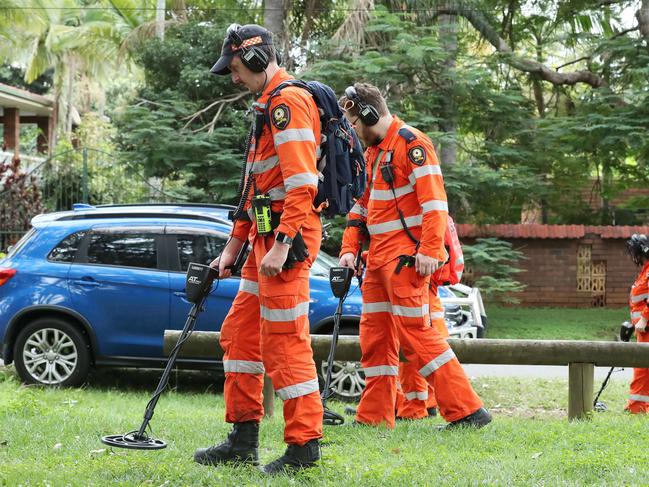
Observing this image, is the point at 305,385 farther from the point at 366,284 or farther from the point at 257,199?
the point at 366,284

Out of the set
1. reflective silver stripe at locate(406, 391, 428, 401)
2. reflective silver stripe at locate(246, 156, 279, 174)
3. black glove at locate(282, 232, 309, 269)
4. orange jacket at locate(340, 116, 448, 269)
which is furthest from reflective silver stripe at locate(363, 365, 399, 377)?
reflective silver stripe at locate(246, 156, 279, 174)

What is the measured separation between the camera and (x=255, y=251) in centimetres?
462

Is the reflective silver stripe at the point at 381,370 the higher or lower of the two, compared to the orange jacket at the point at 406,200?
lower

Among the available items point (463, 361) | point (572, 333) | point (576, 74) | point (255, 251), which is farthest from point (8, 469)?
point (576, 74)

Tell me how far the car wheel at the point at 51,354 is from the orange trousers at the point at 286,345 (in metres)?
4.30

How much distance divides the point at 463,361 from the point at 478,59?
34.0 feet

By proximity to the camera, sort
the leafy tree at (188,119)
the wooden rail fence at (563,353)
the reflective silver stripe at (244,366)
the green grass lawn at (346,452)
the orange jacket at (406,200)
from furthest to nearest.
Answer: the leafy tree at (188,119) → the wooden rail fence at (563,353) → the orange jacket at (406,200) → the reflective silver stripe at (244,366) → the green grass lawn at (346,452)

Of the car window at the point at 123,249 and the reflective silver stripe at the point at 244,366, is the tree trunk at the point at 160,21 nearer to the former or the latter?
the car window at the point at 123,249

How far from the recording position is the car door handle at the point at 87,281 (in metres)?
8.61

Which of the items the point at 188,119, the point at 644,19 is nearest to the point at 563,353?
the point at 188,119

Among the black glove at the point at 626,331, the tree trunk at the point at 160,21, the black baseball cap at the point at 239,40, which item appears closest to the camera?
the black baseball cap at the point at 239,40

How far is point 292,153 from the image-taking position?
14.4ft

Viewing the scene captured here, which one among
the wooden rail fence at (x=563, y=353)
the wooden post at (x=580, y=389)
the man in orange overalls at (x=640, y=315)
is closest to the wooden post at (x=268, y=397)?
the wooden rail fence at (x=563, y=353)

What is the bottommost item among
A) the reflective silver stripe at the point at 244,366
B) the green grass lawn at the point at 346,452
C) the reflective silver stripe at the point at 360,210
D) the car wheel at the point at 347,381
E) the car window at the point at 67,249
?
the car wheel at the point at 347,381
